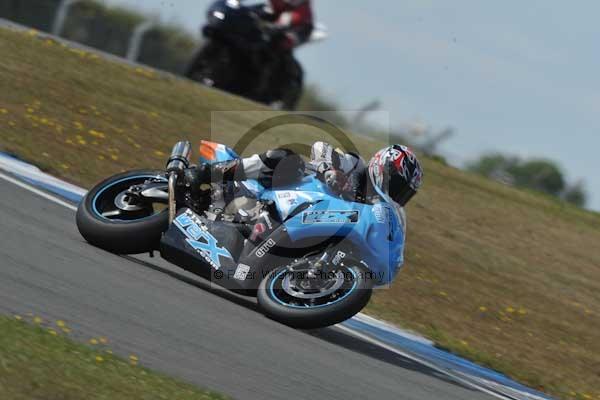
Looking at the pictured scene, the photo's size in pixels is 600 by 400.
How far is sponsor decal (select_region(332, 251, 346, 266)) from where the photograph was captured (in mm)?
7840

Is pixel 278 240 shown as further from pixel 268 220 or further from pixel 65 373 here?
pixel 65 373

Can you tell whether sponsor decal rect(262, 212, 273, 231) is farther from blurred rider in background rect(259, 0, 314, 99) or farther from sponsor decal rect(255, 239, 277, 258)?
blurred rider in background rect(259, 0, 314, 99)

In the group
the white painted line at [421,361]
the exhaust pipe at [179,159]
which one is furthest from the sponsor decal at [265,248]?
the white painted line at [421,361]

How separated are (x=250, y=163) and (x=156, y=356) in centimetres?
250

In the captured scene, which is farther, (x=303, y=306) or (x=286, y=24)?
(x=286, y=24)

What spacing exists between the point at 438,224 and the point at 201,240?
8769mm

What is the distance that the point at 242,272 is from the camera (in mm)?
7941

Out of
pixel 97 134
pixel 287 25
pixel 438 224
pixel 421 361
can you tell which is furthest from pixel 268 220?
pixel 287 25

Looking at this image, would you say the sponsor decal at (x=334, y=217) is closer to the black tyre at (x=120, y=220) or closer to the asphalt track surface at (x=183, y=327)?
the asphalt track surface at (x=183, y=327)

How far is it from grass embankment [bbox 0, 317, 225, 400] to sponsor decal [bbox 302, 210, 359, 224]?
96.4 inches

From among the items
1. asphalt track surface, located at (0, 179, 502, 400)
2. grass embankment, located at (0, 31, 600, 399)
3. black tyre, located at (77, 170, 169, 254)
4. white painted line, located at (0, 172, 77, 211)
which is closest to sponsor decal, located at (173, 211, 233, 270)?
black tyre, located at (77, 170, 169, 254)

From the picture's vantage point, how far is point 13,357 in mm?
5043

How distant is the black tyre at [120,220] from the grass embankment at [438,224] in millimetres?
1453

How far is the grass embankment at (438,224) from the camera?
1080 cm
